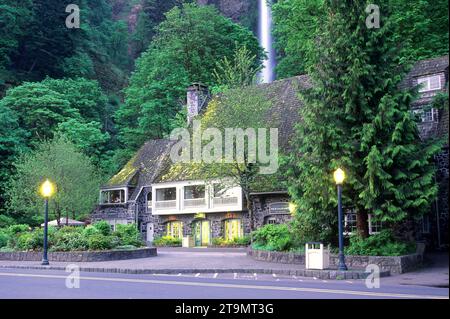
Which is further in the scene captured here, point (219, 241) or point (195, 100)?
point (195, 100)

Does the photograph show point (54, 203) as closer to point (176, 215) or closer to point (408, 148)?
point (176, 215)

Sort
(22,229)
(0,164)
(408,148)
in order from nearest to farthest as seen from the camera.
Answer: (408,148) < (22,229) < (0,164)

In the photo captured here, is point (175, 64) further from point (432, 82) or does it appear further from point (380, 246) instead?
point (380, 246)

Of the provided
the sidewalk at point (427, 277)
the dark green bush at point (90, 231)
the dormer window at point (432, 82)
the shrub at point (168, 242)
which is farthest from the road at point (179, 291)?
the shrub at point (168, 242)

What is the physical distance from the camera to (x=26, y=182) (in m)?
42.6

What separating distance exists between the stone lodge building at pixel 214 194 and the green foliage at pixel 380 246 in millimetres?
5147

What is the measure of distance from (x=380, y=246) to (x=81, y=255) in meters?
12.9

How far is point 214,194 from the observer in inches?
1510

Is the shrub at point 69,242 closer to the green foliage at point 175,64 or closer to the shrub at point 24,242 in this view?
the shrub at point 24,242

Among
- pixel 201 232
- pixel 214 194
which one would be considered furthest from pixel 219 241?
pixel 201 232

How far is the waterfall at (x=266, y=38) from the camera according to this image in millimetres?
61919
